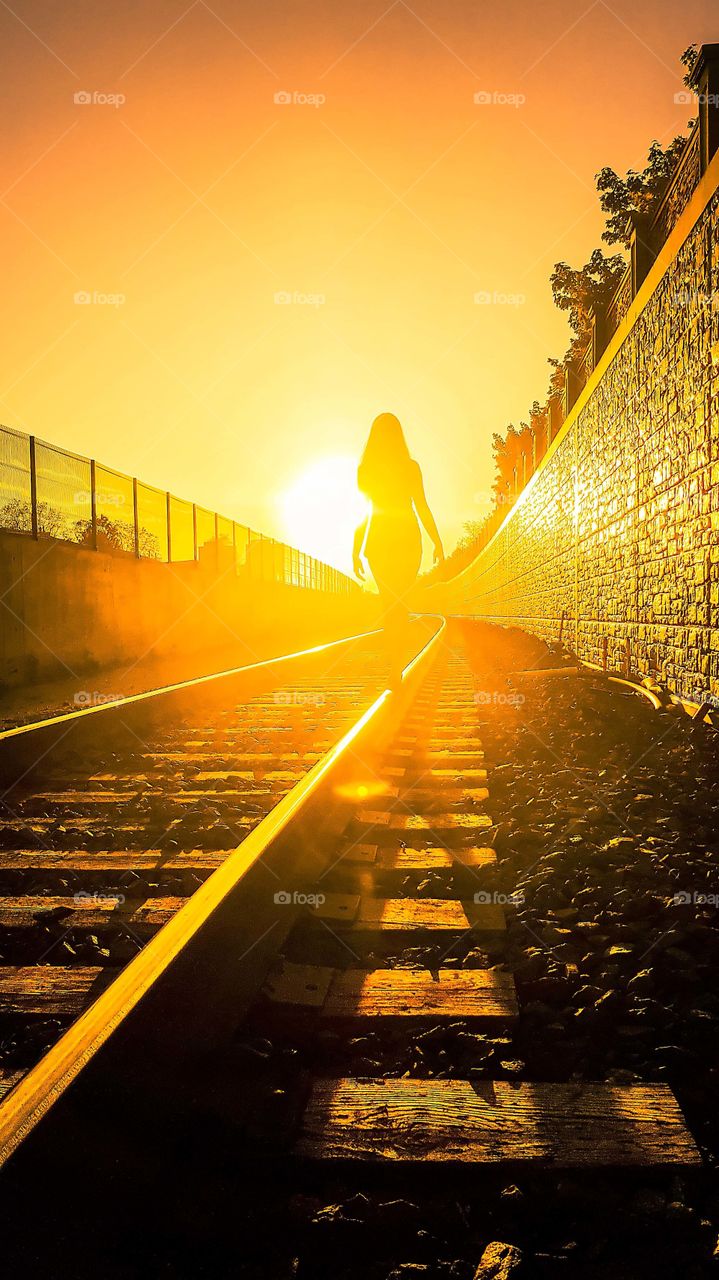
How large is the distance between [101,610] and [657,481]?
10367 mm

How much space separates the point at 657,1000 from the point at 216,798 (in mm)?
2582

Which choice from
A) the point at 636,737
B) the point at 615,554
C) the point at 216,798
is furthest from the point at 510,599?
the point at 216,798

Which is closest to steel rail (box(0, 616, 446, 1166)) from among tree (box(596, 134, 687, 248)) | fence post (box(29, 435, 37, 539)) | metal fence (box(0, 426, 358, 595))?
metal fence (box(0, 426, 358, 595))

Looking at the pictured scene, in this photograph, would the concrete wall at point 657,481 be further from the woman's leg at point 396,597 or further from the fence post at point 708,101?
the woman's leg at point 396,597

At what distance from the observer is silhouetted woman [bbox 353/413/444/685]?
21.6 feet

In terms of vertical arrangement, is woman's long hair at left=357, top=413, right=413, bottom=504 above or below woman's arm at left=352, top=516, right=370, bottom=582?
above

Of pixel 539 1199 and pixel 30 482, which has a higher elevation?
pixel 30 482

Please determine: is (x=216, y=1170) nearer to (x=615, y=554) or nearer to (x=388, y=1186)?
(x=388, y=1186)

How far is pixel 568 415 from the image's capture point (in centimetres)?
1501

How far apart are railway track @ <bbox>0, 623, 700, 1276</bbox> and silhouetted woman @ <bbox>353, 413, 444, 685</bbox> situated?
3603 millimetres

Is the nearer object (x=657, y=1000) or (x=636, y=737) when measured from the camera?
(x=657, y=1000)

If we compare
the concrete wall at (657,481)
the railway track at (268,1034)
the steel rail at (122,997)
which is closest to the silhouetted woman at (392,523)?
the concrete wall at (657,481)

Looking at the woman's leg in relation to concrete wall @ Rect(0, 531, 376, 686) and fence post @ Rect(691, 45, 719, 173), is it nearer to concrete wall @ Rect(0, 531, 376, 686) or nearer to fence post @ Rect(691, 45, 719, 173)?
fence post @ Rect(691, 45, 719, 173)

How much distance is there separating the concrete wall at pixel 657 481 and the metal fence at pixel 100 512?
897 cm
